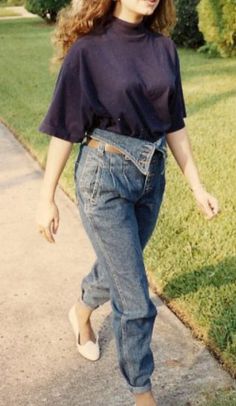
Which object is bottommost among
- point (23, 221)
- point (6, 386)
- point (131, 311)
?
point (23, 221)

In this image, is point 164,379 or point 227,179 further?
point 227,179

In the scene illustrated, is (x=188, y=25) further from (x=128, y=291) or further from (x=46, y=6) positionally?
(x=128, y=291)

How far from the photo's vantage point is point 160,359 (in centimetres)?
354

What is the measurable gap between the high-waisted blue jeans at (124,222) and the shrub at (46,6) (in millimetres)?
23867

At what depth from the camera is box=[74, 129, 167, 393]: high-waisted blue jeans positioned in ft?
9.21

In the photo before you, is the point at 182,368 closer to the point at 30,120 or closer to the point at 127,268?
the point at 127,268

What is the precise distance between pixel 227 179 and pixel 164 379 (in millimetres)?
3190

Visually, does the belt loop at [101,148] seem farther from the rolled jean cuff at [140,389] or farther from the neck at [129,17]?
the rolled jean cuff at [140,389]

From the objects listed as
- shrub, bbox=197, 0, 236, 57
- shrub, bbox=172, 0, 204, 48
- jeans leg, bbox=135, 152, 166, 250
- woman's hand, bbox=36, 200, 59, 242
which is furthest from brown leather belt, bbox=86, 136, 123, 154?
shrub, bbox=172, 0, 204, 48

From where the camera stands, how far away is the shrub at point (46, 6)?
85.5 feet

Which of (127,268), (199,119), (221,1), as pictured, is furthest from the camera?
(221,1)

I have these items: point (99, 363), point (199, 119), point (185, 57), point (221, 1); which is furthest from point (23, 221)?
point (185, 57)

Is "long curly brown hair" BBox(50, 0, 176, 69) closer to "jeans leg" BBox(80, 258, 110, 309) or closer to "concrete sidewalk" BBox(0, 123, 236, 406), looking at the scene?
"jeans leg" BBox(80, 258, 110, 309)

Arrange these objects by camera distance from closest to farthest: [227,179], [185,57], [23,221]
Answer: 1. [23,221]
2. [227,179]
3. [185,57]
